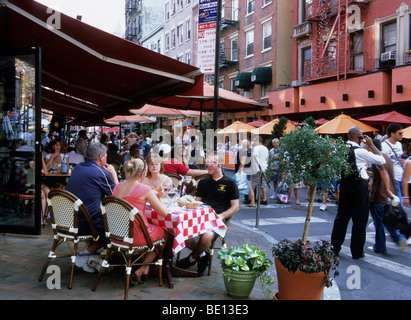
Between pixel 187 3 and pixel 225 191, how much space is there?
130 ft

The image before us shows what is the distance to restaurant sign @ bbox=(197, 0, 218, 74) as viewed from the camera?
7.48m

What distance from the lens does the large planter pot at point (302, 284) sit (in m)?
3.88

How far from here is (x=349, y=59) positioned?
21.0 metres

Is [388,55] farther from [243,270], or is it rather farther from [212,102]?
[243,270]

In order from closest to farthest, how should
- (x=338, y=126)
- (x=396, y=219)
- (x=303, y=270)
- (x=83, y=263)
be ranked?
1. (x=303, y=270)
2. (x=83, y=263)
3. (x=396, y=219)
4. (x=338, y=126)

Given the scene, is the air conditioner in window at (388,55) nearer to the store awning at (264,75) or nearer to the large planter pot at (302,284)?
the store awning at (264,75)

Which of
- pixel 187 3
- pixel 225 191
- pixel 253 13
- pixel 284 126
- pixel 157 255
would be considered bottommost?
pixel 157 255

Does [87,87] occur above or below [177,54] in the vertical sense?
below

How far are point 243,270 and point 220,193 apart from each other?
142 cm

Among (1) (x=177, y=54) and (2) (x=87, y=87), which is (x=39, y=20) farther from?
(1) (x=177, y=54)

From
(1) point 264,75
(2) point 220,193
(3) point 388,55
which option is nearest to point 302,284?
(2) point 220,193

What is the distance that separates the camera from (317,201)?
38.0ft
